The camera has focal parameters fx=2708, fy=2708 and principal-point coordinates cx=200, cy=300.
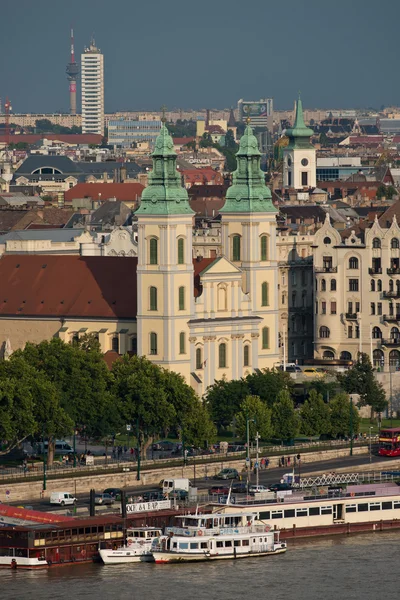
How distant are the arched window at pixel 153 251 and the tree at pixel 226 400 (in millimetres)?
7146

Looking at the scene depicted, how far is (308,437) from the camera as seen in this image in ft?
416

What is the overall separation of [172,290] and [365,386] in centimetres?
1160

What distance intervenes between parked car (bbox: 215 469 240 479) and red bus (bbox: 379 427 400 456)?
911cm

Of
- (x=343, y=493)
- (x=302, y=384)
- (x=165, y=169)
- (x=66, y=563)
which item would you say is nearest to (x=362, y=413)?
(x=302, y=384)

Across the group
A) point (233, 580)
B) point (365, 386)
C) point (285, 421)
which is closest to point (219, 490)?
point (233, 580)

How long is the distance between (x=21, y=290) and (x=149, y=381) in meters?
21.6

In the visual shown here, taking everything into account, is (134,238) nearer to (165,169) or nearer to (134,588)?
(165,169)

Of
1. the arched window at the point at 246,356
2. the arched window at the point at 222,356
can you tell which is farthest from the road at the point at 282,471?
the arched window at the point at 246,356

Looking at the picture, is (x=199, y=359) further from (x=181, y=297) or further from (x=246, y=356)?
(x=246, y=356)

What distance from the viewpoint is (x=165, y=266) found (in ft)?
426

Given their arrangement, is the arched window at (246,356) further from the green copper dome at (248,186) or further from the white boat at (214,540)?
the white boat at (214,540)

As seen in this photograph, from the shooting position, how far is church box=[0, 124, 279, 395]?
130 meters

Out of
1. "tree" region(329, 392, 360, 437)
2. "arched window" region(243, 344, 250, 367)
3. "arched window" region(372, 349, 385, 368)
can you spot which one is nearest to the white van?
"tree" region(329, 392, 360, 437)

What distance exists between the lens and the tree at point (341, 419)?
126 metres
